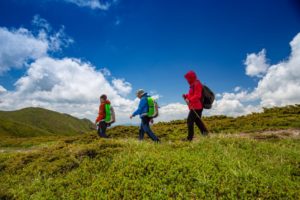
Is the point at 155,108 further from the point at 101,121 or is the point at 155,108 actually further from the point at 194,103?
the point at 101,121

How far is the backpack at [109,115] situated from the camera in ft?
41.3

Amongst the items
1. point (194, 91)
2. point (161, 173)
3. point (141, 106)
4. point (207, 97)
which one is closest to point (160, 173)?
point (161, 173)

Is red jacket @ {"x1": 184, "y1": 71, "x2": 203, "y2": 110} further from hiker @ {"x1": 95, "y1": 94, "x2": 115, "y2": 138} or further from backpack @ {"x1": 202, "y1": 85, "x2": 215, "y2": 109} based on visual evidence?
hiker @ {"x1": 95, "y1": 94, "x2": 115, "y2": 138}

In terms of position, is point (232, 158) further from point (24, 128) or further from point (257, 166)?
point (24, 128)

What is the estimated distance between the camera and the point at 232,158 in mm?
5992

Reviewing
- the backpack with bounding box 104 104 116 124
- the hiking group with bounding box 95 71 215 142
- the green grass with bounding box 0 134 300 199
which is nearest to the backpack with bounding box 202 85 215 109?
the hiking group with bounding box 95 71 215 142

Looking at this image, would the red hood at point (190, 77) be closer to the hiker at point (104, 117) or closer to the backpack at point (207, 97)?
the backpack at point (207, 97)

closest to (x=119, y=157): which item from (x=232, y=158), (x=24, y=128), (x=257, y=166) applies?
(x=232, y=158)

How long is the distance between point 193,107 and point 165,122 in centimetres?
2432

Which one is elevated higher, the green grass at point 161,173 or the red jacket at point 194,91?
the red jacket at point 194,91

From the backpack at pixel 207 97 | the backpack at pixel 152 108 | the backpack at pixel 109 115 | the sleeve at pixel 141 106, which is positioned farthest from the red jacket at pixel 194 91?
the backpack at pixel 109 115

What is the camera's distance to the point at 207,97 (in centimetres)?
971

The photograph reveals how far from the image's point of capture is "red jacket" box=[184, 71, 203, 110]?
9.41 metres

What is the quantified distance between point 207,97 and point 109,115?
17.9ft
